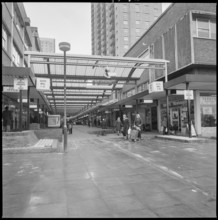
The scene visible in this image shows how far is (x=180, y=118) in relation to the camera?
19.6 metres

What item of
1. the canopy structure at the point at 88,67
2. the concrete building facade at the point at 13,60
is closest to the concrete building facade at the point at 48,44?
the canopy structure at the point at 88,67

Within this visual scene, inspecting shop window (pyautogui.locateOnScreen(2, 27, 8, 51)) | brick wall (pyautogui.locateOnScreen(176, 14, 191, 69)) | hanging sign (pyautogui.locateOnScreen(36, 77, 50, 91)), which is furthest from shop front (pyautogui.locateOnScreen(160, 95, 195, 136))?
shop window (pyautogui.locateOnScreen(2, 27, 8, 51))

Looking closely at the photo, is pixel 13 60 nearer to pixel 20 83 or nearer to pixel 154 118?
Answer: pixel 20 83

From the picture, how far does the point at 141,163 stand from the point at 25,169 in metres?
3.55

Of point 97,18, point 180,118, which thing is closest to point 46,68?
point 180,118

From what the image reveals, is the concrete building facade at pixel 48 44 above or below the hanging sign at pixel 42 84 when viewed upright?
above

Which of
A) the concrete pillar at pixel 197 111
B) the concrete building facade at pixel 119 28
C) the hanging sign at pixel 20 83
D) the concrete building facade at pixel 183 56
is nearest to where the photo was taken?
the hanging sign at pixel 20 83

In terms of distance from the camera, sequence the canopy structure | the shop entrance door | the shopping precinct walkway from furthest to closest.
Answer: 1. the shop entrance door
2. the canopy structure
3. the shopping precinct walkway

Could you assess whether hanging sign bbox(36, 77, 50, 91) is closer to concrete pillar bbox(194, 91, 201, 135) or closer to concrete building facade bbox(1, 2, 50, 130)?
concrete building facade bbox(1, 2, 50, 130)

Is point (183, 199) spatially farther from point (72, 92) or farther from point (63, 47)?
point (72, 92)

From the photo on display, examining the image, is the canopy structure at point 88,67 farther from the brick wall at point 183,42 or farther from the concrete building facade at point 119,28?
the concrete building facade at point 119,28

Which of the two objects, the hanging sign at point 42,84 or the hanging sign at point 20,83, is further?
the hanging sign at point 42,84

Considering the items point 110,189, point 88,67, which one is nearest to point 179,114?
point 88,67

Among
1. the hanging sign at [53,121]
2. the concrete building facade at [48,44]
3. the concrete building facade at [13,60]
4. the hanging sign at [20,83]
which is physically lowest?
the hanging sign at [53,121]
